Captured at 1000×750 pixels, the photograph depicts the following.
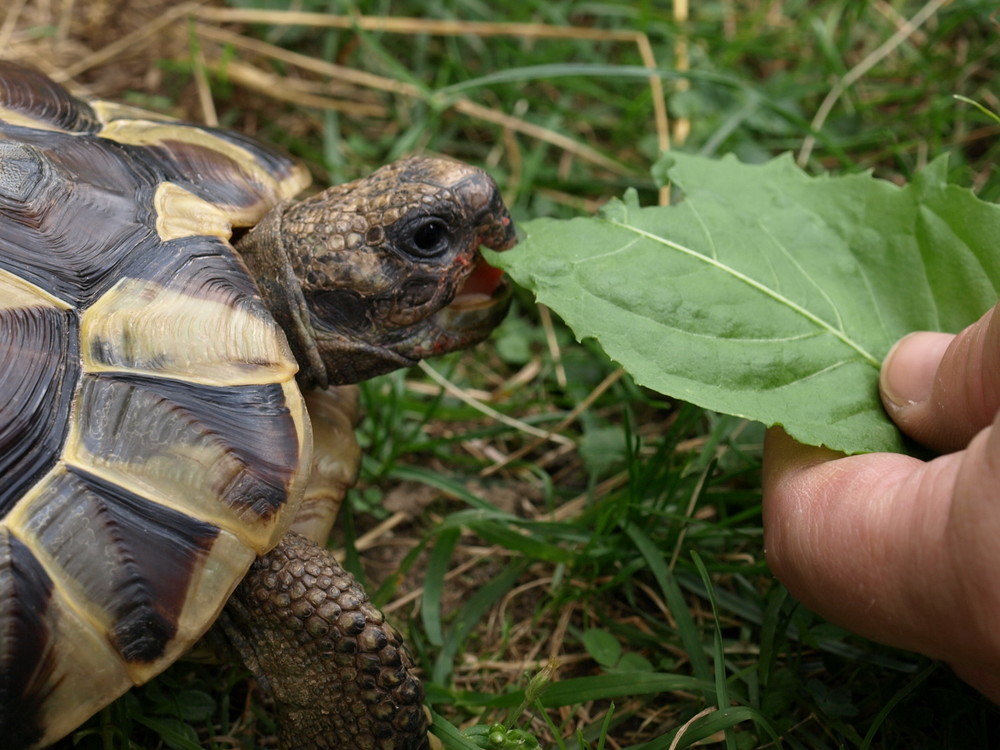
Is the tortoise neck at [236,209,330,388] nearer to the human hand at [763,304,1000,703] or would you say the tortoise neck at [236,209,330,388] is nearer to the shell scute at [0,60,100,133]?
the shell scute at [0,60,100,133]

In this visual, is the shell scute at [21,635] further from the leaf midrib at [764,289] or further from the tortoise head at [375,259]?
the leaf midrib at [764,289]

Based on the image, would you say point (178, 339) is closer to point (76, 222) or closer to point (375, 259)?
point (76, 222)

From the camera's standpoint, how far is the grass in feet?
6.04

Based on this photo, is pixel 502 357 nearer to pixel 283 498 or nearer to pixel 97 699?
pixel 283 498

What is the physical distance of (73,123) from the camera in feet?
6.27

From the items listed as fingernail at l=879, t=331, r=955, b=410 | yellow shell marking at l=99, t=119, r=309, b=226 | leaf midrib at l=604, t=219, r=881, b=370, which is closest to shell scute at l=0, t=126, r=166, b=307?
yellow shell marking at l=99, t=119, r=309, b=226

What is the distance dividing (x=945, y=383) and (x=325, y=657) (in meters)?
1.21

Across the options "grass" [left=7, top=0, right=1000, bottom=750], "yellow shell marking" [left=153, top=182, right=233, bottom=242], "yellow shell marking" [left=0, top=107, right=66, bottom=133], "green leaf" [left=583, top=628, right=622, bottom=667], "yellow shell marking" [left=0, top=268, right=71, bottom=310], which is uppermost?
"yellow shell marking" [left=0, top=107, right=66, bottom=133]

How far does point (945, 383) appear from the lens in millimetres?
1515

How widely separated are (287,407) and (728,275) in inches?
36.0

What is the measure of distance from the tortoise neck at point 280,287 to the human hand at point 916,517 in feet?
3.20

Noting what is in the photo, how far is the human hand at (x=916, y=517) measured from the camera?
119cm

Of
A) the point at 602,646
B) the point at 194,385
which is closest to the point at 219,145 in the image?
the point at 194,385

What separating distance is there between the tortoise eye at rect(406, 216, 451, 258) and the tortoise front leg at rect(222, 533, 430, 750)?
67 cm
